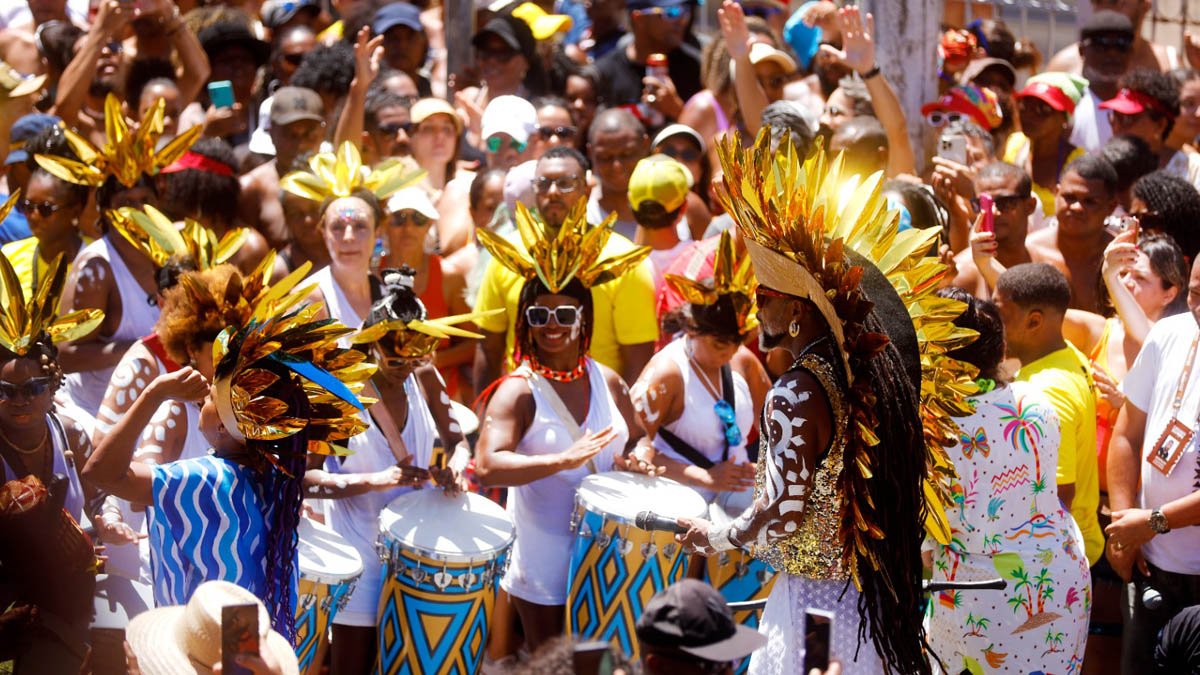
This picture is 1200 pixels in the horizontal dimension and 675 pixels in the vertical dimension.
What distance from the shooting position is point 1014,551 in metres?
4.78

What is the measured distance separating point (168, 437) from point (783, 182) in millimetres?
2199

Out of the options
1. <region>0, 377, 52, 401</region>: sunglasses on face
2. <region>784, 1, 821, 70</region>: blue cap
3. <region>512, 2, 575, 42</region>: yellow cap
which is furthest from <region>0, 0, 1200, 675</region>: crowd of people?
<region>784, 1, 821, 70</region>: blue cap

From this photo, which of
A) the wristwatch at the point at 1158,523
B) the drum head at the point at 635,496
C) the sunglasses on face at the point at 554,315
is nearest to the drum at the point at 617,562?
the drum head at the point at 635,496

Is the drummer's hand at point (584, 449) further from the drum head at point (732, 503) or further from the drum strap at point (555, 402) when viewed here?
the drum head at point (732, 503)

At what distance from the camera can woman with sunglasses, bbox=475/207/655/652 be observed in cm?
556

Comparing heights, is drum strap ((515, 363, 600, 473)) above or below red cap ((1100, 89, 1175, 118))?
below

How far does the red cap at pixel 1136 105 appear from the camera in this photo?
7.71 meters

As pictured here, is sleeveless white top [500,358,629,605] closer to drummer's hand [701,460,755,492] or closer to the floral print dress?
drummer's hand [701,460,755,492]

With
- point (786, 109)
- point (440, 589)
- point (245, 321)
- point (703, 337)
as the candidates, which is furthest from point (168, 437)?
point (786, 109)

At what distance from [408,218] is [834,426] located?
326 cm

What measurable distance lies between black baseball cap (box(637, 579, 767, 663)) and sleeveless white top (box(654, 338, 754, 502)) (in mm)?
2754

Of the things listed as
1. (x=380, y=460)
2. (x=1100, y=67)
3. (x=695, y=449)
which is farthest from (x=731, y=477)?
(x=1100, y=67)

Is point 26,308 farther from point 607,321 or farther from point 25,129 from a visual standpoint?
point 25,129

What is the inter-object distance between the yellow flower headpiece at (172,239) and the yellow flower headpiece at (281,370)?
1169mm
